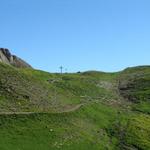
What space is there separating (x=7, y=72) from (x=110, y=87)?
5356cm

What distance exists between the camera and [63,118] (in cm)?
7625

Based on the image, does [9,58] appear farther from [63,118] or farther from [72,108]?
[63,118]

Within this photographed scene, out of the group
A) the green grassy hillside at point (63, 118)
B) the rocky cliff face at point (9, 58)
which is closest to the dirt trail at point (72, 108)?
the green grassy hillside at point (63, 118)

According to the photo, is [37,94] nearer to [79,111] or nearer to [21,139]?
[79,111]

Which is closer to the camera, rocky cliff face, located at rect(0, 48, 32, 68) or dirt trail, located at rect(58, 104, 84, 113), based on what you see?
dirt trail, located at rect(58, 104, 84, 113)

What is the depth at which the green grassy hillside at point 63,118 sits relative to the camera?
66.1 m

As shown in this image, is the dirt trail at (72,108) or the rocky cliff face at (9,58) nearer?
the dirt trail at (72,108)

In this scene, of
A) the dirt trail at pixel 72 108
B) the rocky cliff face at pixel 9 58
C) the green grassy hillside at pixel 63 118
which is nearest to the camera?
the green grassy hillside at pixel 63 118

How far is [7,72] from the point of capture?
88.9 m

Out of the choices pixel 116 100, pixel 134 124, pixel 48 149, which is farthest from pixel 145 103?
pixel 48 149

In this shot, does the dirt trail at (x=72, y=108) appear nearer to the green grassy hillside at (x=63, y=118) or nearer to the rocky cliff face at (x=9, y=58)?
the green grassy hillside at (x=63, y=118)

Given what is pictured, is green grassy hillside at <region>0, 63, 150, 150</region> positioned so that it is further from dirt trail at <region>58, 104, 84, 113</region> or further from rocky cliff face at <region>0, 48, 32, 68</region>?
rocky cliff face at <region>0, 48, 32, 68</region>

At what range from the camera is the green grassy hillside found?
6606 cm

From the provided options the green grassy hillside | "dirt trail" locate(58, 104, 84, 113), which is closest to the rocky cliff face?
the green grassy hillside
